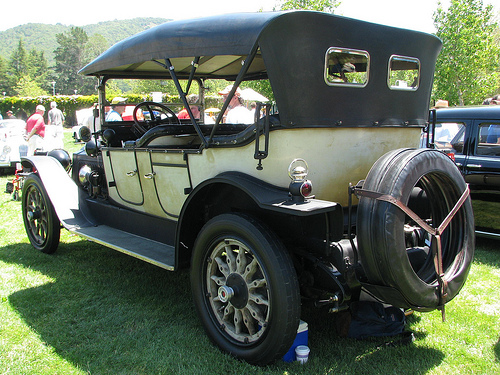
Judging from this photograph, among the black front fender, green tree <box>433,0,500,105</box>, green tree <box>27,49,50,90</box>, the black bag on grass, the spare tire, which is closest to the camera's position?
the spare tire

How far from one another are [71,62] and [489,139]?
12810 centimetres

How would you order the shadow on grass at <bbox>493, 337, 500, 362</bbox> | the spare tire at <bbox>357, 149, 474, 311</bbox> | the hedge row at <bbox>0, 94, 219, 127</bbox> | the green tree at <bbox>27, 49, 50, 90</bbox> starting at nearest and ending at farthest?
the spare tire at <bbox>357, 149, 474, 311</bbox>, the shadow on grass at <bbox>493, 337, 500, 362</bbox>, the hedge row at <bbox>0, 94, 219, 127</bbox>, the green tree at <bbox>27, 49, 50, 90</bbox>

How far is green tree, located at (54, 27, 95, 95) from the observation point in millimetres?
105625

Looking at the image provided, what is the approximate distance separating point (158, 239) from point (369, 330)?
2017 mm

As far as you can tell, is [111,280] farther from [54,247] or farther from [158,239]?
[54,247]

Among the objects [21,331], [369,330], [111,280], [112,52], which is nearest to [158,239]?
[111,280]

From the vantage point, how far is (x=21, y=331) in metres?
3.22

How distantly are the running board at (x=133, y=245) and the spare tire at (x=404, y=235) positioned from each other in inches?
60.7

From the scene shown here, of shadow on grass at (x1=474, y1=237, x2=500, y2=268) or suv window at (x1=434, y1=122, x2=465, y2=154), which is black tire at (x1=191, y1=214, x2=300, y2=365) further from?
suv window at (x1=434, y1=122, x2=465, y2=154)

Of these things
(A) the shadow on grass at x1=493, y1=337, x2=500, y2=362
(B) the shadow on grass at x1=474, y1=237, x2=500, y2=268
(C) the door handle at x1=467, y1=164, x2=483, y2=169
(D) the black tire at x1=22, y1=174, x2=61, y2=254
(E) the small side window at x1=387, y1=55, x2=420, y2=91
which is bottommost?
(B) the shadow on grass at x1=474, y1=237, x2=500, y2=268

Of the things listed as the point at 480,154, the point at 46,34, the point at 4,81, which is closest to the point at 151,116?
the point at 480,154

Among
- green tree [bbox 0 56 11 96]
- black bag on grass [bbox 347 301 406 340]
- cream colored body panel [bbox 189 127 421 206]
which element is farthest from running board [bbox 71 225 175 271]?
green tree [bbox 0 56 11 96]

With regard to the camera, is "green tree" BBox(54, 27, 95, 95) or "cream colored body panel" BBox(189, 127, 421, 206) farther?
"green tree" BBox(54, 27, 95, 95)

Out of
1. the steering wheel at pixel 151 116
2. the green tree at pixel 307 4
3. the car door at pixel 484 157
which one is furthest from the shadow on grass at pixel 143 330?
the green tree at pixel 307 4
